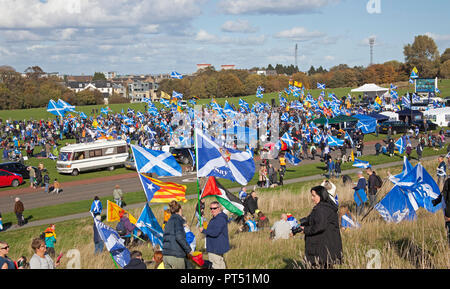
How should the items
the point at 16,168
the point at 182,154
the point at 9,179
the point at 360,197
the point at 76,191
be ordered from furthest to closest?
the point at 182,154 < the point at 16,168 < the point at 9,179 < the point at 76,191 < the point at 360,197

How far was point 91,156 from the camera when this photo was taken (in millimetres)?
33375

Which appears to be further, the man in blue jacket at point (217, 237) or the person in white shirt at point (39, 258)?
the man in blue jacket at point (217, 237)

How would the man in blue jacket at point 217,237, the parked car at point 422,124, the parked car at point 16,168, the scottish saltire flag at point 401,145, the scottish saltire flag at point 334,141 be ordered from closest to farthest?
the man in blue jacket at point 217,237 → the parked car at point 16,168 → the scottish saltire flag at point 401,145 → the scottish saltire flag at point 334,141 → the parked car at point 422,124

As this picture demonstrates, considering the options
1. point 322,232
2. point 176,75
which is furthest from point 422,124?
point 322,232

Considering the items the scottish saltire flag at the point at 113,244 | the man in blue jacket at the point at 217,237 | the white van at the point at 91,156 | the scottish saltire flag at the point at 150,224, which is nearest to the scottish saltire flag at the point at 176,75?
the white van at the point at 91,156

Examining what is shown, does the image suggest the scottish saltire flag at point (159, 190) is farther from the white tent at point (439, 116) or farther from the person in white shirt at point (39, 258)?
the white tent at point (439, 116)

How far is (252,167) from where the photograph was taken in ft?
46.9

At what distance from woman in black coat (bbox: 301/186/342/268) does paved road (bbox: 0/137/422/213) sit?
2098cm

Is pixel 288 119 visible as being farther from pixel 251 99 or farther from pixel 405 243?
pixel 251 99

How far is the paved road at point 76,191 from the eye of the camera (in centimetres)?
2527

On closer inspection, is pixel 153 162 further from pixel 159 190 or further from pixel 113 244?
pixel 113 244

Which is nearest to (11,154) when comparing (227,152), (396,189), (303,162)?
(303,162)

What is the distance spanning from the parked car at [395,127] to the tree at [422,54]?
293 feet

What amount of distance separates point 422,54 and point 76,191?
124730mm
